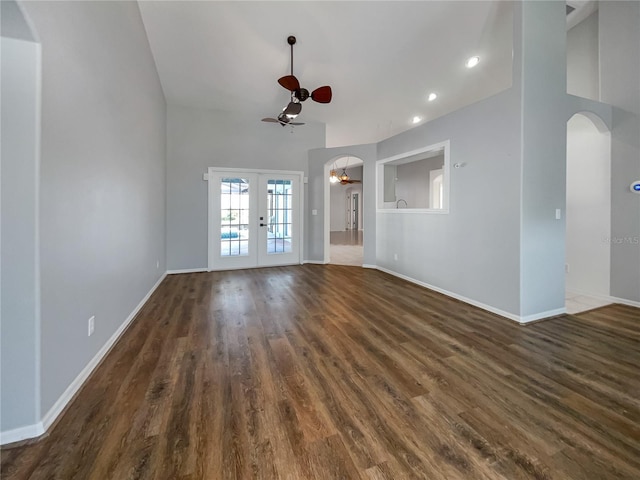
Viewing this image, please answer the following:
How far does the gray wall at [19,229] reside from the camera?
135 cm

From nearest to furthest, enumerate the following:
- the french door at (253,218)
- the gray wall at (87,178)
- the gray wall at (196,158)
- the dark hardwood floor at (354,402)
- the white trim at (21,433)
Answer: the dark hardwood floor at (354,402) → the white trim at (21,433) → the gray wall at (87,178) → the gray wall at (196,158) → the french door at (253,218)

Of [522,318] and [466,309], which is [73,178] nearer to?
[466,309]

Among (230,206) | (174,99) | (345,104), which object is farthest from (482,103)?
(174,99)

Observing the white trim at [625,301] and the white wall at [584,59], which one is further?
the white wall at [584,59]

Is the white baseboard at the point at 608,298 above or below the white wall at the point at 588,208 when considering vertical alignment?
below

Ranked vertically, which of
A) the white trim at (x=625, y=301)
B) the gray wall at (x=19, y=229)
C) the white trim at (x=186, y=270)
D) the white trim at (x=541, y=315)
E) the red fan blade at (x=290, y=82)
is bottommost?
the white trim at (x=541, y=315)

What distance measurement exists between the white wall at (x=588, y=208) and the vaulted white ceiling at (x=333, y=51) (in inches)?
73.0

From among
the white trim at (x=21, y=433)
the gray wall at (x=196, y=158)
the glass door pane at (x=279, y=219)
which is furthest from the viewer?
the glass door pane at (x=279, y=219)

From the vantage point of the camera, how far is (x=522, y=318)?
295 centimetres

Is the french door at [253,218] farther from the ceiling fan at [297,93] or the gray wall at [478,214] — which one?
the gray wall at [478,214]

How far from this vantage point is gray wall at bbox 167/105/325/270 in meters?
5.39

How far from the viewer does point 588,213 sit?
12.8ft

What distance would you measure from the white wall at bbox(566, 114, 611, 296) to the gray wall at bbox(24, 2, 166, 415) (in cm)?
568

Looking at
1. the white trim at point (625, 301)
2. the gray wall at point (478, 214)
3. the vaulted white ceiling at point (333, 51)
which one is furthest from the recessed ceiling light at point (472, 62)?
the white trim at point (625, 301)
